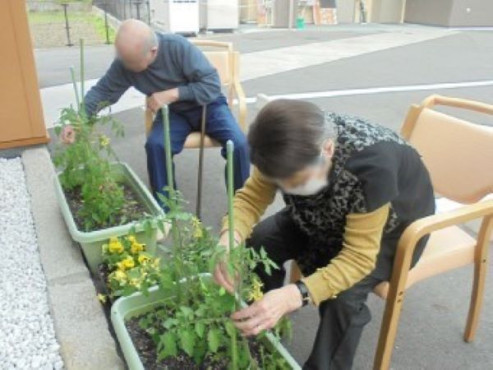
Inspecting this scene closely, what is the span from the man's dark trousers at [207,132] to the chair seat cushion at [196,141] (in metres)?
0.02

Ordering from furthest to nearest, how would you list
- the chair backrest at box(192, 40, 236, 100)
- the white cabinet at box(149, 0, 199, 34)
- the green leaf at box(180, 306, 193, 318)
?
the white cabinet at box(149, 0, 199, 34), the chair backrest at box(192, 40, 236, 100), the green leaf at box(180, 306, 193, 318)

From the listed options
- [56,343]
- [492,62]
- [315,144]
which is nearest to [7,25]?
[56,343]

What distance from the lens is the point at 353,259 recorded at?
139 centimetres

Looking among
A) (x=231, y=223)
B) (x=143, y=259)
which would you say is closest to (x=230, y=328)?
(x=231, y=223)

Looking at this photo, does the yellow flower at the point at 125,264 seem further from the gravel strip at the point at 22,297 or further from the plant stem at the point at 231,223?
the plant stem at the point at 231,223

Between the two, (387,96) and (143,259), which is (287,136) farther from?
(387,96)

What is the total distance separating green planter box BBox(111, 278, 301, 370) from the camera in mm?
1400

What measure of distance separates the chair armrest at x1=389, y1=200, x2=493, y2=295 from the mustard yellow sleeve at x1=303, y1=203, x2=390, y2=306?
9cm

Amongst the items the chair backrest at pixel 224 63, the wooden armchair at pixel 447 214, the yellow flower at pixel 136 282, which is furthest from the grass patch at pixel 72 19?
the yellow flower at pixel 136 282

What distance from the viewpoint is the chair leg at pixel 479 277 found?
168cm

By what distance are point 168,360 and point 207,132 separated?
4.83ft

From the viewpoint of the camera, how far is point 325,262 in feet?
5.43

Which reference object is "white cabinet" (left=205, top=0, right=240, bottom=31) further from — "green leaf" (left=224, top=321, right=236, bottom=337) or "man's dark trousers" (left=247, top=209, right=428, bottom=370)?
"green leaf" (left=224, top=321, right=236, bottom=337)

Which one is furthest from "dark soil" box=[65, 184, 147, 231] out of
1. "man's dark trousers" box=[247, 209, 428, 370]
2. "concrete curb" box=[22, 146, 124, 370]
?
"man's dark trousers" box=[247, 209, 428, 370]
